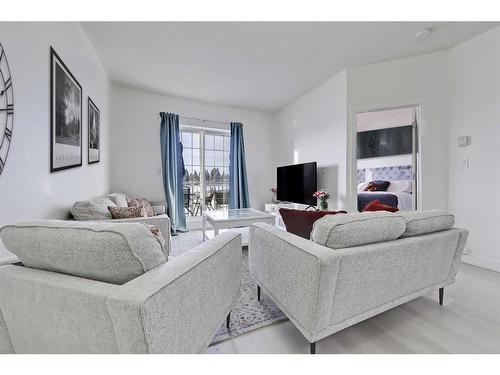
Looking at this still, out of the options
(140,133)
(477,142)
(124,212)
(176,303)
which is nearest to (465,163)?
(477,142)

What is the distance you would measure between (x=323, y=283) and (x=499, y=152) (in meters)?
2.77

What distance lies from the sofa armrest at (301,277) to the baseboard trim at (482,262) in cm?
255

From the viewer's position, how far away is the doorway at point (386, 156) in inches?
183

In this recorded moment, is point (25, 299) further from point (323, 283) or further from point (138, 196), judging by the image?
point (138, 196)

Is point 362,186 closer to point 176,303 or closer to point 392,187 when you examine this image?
point 392,187

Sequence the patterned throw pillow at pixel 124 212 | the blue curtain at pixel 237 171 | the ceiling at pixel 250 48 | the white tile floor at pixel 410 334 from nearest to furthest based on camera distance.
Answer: the white tile floor at pixel 410 334
the patterned throw pillow at pixel 124 212
the ceiling at pixel 250 48
the blue curtain at pixel 237 171

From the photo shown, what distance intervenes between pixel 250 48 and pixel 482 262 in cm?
362

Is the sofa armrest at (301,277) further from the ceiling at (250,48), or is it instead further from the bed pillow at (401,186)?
the bed pillow at (401,186)

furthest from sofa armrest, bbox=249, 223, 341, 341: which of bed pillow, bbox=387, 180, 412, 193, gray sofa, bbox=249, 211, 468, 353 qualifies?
bed pillow, bbox=387, 180, 412, 193

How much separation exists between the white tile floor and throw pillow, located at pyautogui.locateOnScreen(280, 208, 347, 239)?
0.62 metres

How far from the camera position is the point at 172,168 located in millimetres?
4207

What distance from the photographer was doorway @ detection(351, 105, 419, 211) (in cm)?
465

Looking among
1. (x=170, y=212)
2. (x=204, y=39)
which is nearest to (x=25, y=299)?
(x=204, y=39)

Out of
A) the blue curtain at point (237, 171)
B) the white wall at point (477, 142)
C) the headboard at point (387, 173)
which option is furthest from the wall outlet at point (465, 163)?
the blue curtain at point (237, 171)
